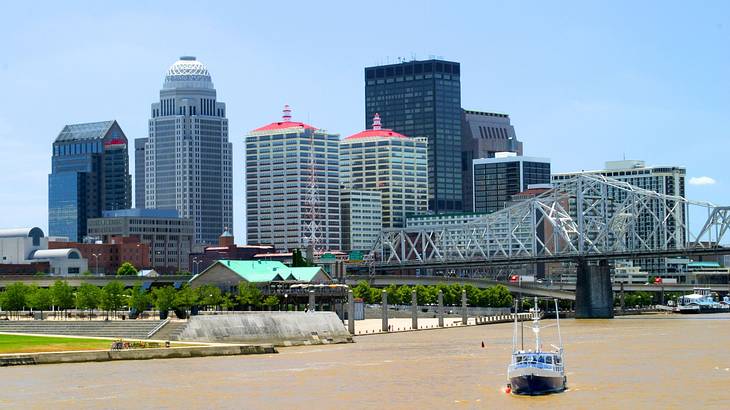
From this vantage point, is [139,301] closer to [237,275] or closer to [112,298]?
[112,298]

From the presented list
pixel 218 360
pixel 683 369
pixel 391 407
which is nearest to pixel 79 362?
pixel 218 360

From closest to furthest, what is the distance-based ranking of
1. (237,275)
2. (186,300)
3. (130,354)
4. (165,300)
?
(130,354) → (165,300) → (186,300) → (237,275)

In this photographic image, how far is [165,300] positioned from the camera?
15750 cm

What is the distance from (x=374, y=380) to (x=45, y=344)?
3734 cm

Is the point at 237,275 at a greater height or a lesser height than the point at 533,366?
greater

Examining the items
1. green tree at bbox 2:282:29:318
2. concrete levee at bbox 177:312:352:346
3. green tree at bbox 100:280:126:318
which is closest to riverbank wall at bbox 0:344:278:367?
concrete levee at bbox 177:312:352:346

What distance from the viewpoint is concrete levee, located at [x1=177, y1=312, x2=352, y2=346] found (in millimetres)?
138500

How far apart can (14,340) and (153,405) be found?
48644 mm

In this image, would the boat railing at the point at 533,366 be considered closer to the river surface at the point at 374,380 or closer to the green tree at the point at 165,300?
the river surface at the point at 374,380

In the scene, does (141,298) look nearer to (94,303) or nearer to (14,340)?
(94,303)

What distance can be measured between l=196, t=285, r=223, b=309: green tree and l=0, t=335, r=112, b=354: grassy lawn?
123 ft

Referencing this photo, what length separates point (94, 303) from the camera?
170625mm

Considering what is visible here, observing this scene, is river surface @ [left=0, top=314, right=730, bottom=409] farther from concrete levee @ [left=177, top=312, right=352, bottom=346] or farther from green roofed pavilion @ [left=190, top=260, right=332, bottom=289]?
green roofed pavilion @ [left=190, top=260, right=332, bottom=289]

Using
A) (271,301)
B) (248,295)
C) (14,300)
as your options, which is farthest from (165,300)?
(14,300)
